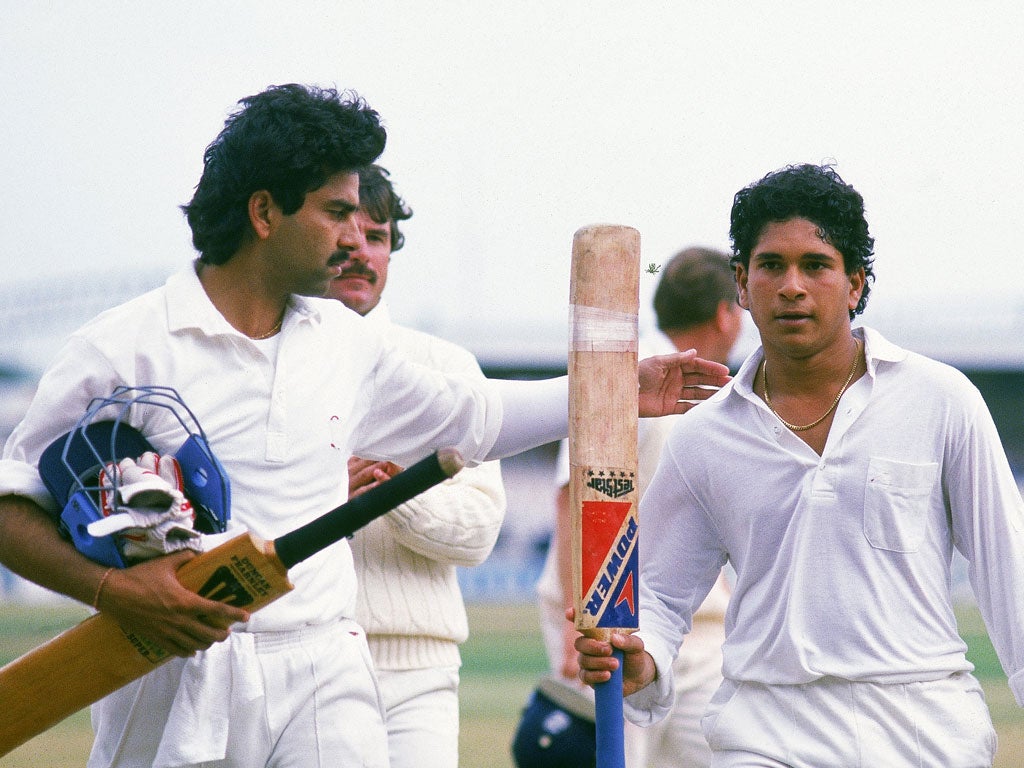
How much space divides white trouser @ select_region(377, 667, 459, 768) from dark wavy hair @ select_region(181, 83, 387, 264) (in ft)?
4.11

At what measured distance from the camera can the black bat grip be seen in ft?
7.54

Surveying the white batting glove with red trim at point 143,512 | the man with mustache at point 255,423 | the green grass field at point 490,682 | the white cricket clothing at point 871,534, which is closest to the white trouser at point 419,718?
the man with mustache at point 255,423

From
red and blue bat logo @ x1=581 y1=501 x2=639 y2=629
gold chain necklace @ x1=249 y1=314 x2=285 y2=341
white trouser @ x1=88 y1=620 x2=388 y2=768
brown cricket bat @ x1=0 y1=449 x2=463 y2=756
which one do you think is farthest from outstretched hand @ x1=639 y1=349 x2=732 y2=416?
brown cricket bat @ x1=0 y1=449 x2=463 y2=756

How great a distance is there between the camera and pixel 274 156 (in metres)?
2.95

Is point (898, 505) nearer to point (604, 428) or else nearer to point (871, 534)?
point (871, 534)

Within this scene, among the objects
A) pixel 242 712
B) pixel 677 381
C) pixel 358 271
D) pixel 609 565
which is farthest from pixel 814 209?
pixel 242 712

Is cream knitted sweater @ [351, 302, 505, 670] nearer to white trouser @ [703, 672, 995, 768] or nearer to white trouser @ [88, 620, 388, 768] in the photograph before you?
white trouser @ [88, 620, 388, 768]

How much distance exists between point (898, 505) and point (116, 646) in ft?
4.88

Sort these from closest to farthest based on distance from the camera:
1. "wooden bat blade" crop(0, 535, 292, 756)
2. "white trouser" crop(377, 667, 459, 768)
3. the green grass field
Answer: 1. "wooden bat blade" crop(0, 535, 292, 756)
2. "white trouser" crop(377, 667, 459, 768)
3. the green grass field

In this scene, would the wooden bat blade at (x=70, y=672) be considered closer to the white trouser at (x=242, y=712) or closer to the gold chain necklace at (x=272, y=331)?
the white trouser at (x=242, y=712)

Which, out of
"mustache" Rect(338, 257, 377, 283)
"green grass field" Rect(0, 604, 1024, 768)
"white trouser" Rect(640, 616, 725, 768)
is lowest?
"green grass field" Rect(0, 604, 1024, 768)

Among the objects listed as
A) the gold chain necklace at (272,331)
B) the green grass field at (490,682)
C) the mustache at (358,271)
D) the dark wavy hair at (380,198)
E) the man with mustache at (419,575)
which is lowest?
the green grass field at (490,682)

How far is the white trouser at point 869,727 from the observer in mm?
2732

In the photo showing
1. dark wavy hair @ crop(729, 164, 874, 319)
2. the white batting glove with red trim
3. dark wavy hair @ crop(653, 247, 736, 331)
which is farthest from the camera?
dark wavy hair @ crop(653, 247, 736, 331)
